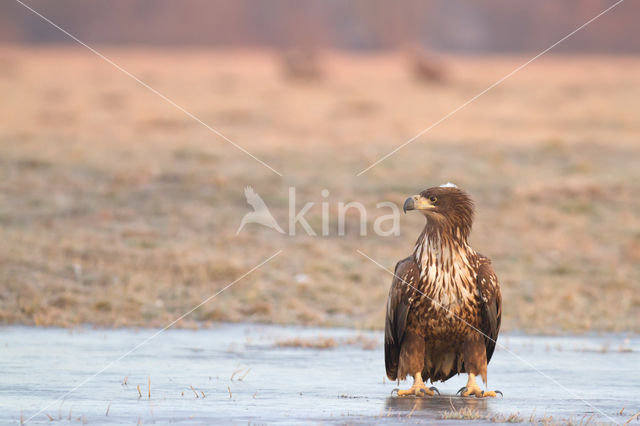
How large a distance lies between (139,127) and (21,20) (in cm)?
3616

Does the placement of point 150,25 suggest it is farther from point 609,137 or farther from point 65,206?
point 65,206

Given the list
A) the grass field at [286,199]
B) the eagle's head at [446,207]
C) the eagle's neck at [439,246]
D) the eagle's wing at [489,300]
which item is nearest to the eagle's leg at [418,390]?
the eagle's wing at [489,300]

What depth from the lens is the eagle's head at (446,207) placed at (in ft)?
29.4

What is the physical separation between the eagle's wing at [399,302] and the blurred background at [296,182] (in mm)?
4617

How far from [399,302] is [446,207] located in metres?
0.93

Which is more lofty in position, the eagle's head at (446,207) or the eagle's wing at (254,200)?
the eagle's wing at (254,200)

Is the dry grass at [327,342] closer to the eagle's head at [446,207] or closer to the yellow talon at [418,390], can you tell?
the yellow talon at [418,390]

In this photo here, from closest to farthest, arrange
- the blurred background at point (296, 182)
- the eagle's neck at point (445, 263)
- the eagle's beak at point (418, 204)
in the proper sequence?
the eagle's neck at point (445, 263) → the eagle's beak at point (418, 204) → the blurred background at point (296, 182)

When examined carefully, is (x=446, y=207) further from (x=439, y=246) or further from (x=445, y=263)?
(x=445, y=263)

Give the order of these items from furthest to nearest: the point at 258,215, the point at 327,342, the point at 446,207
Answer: the point at 258,215
the point at 327,342
the point at 446,207

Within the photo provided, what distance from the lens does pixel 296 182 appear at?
872 inches

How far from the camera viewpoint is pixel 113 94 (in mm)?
41094

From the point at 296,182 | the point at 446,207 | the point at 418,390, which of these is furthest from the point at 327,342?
the point at 296,182

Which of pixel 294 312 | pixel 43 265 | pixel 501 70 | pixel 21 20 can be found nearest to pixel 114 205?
pixel 43 265
